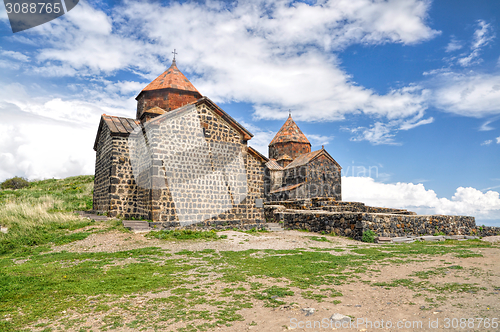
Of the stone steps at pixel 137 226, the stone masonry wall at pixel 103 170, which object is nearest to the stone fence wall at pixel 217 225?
the stone steps at pixel 137 226

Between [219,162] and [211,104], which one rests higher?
[211,104]

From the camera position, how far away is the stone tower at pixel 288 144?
31.2 m

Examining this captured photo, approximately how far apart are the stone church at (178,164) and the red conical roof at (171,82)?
72 millimetres

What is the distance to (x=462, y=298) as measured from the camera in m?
4.23

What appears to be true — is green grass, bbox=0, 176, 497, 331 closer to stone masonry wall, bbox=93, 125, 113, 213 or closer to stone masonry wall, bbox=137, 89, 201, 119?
stone masonry wall, bbox=93, 125, 113, 213

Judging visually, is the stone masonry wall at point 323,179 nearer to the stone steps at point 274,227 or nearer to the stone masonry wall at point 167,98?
the stone steps at point 274,227

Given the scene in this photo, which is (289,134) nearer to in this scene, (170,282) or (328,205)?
(328,205)

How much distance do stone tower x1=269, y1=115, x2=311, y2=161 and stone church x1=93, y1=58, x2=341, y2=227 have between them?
14576 mm

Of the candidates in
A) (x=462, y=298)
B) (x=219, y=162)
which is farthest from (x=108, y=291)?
(x=219, y=162)

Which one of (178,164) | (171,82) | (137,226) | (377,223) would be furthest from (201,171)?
(377,223)

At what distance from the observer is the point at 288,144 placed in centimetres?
3150

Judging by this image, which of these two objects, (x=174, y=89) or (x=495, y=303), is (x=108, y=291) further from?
(x=174, y=89)

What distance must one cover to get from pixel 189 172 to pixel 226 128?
10.6 ft

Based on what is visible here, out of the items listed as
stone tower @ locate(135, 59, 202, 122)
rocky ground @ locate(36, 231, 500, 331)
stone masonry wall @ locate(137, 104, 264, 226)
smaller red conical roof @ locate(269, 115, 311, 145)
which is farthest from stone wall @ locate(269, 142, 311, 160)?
rocky ground @ locate(36, 231, 500, 331)
